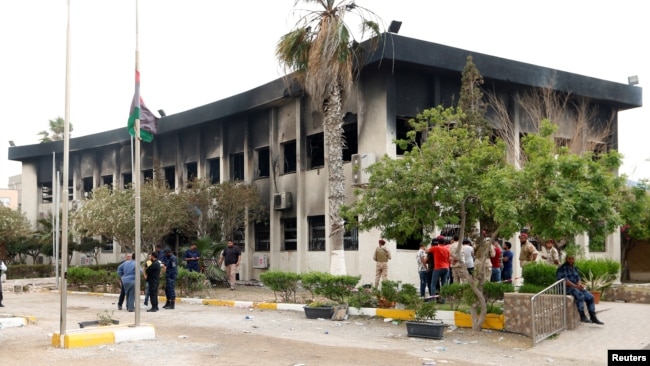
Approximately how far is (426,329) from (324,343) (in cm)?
204

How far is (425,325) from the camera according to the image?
12984 mm

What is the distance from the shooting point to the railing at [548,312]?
12.5m

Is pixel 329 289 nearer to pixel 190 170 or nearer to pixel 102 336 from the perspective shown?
pixel 102 336

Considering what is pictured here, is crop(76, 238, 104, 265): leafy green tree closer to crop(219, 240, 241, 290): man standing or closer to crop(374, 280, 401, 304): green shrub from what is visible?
crop(219, 240, 241, 290): man standing

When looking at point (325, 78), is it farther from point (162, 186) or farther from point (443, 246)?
point (162, 186)

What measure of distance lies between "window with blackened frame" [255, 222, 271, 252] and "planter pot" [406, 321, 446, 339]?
48.6 ft

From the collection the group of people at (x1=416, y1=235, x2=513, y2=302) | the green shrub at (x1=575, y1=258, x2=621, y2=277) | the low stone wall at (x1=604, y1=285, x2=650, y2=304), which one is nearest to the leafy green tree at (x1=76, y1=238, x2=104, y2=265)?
the group of people at (x1=416, y1=235, x2=513, y2=302)

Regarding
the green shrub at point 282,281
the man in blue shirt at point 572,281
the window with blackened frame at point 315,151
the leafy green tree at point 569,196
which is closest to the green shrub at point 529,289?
the man in blue shirt at point 572,281

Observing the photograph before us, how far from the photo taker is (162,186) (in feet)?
90.8

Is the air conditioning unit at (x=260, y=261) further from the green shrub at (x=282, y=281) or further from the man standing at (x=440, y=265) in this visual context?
the man standing at (x=440, y=265)

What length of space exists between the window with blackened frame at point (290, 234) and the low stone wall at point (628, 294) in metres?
11.4

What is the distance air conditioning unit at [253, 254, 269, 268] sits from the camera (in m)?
27.2

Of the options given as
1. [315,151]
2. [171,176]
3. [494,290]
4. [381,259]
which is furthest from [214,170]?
[494,290]

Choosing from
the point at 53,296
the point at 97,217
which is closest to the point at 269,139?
the point at 97,217
